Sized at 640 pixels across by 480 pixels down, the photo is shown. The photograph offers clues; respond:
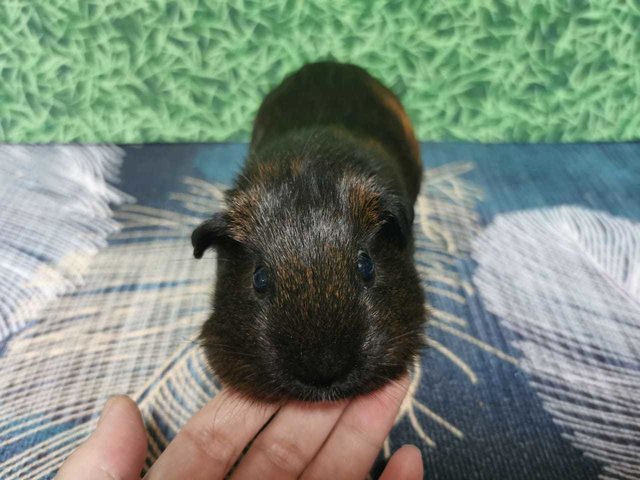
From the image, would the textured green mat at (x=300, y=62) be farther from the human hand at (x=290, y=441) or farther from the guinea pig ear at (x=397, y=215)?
the human hand at (x=290, y=441)

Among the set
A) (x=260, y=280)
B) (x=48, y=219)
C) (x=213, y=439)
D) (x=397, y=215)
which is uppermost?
(x=397, y=215)

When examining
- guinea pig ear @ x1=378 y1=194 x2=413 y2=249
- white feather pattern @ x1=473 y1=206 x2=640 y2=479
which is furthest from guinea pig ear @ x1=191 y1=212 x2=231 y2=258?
white feather pattern @ x1=473 y1=206 x2=640 y2=479

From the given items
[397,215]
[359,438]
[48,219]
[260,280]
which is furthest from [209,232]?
[48,219]

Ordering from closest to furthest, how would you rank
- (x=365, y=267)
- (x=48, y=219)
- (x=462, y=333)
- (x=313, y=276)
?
(x=313, y=276)
(x=365, y=267)
(x=462, y=333)
(x=48, y=219)

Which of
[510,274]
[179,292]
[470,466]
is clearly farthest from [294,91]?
[470,466]

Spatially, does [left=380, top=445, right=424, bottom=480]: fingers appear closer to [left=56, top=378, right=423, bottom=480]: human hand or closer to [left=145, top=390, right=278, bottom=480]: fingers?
[left=56, top=378, right=423, bottom=480]: human hand

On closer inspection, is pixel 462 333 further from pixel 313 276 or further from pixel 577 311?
pixel 313 276
